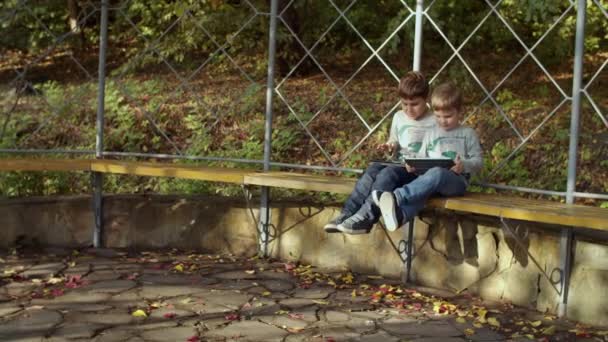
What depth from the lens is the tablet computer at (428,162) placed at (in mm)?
4605

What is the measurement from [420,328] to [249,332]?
0.77 m

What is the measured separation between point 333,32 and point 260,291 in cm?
546

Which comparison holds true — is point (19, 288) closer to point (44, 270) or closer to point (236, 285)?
point (44, 270)

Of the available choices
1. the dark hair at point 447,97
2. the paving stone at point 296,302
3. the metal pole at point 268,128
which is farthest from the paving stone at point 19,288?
the dark hair at point 447,97

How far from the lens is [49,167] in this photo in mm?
5727

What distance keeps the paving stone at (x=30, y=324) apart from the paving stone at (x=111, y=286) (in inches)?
17.7

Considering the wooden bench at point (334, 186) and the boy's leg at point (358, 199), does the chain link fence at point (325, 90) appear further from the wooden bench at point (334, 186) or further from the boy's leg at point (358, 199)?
the boy's leg at point (358, 199)

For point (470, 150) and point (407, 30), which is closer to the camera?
point (470, 150)

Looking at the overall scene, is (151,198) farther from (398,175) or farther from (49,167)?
(398,175)

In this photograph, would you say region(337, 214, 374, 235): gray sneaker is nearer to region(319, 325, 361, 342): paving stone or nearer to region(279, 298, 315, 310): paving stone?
region(279, 298, 315, 310): paving stone

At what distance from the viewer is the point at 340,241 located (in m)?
5.41

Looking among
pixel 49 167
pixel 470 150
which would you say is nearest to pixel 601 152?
pixel 470 150

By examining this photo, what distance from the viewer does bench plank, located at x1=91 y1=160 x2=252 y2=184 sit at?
216 inches

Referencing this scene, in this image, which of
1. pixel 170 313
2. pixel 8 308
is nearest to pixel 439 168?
pixel 170 313
